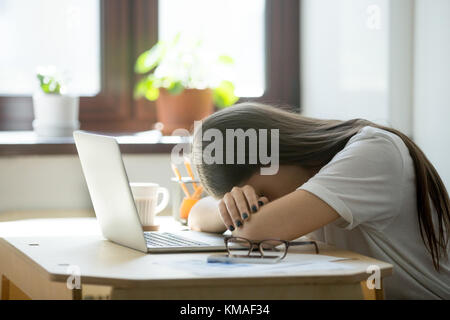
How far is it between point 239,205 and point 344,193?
0.62ft

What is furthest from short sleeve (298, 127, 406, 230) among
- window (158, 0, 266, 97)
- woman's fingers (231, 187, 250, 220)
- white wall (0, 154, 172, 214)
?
window (158, 0, 266, 97)

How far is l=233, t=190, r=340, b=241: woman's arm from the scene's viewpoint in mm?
1257

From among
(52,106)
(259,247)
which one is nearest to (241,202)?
(259,247)

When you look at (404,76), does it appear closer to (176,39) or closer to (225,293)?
(176,39)

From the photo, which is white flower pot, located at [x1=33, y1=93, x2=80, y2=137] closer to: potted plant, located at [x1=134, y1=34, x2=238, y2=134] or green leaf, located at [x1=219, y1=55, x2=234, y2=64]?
potted plant, located at [x1=134, y1=34, x2=238, y2=134]

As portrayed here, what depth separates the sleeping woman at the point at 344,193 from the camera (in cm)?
128

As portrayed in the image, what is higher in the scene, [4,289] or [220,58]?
[220,58]

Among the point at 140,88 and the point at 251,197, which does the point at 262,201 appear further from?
the point at 140,88

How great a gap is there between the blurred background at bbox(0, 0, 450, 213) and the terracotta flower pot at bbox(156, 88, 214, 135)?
0.03m

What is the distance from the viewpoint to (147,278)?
39.8 inches

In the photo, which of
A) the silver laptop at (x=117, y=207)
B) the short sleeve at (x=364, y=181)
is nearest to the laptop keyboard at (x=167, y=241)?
the silver laptop at (x=117, y=207)

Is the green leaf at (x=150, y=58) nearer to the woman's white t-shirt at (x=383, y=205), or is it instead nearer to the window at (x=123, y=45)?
the window at (x=123, y=45)

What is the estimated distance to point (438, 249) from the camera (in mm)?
1361
